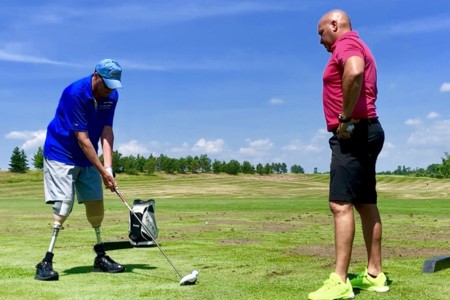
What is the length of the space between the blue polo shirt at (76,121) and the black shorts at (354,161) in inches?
124

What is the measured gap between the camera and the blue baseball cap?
701 cm

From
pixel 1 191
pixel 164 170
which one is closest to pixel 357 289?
pixel 1 191

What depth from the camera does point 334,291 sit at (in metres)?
5.16

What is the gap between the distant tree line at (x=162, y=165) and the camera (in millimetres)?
125375

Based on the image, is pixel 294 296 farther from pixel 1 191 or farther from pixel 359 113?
pixel 1 191

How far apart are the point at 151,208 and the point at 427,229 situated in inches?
312

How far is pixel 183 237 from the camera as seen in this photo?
38.1 feet

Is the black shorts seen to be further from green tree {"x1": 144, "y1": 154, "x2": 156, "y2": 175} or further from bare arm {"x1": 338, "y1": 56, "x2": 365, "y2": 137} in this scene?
green tree {"x1": 144, "y1": 154, "x2": 156, "y2": 175}

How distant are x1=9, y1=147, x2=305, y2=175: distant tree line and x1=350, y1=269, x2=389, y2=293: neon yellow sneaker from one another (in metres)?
108

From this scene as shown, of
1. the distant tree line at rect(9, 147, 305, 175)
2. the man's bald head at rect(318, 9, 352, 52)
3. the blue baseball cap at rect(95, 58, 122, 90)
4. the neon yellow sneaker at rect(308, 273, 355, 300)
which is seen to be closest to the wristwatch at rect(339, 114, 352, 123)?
the man's bald head at rect(318, 9, 352, 52)

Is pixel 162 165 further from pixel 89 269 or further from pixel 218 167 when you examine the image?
pixel 89 269

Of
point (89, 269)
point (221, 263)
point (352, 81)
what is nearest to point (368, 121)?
point (352, 81)

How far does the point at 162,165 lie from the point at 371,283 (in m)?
132

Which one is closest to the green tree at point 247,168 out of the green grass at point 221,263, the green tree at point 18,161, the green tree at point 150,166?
the green tree at point 150,166
